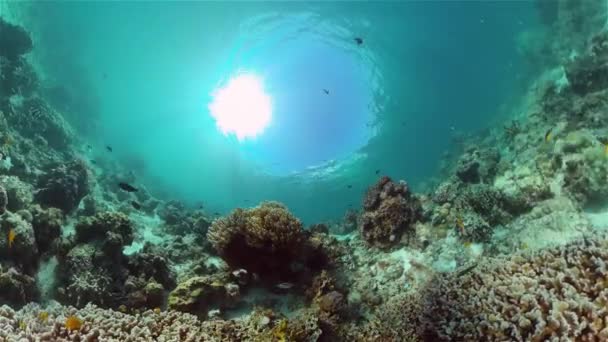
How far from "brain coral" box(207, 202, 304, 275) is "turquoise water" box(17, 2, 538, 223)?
2321cm

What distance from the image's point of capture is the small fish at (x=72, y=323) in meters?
4.97

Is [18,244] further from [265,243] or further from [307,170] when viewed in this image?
[307,170]

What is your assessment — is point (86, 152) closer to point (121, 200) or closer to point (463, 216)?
point (121, 200)

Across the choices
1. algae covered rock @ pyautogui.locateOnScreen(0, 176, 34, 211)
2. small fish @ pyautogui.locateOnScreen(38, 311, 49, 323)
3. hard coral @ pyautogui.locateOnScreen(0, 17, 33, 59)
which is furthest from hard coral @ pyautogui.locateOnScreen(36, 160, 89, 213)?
hard coral @ pyautogui.locateOnScreen(0, 17, 33, 59)

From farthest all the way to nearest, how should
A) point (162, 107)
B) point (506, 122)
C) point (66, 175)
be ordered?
point (162, 107)
point (506, 122)
point (66, 175)

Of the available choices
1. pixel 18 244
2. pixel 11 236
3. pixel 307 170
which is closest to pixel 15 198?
pixel 18 244

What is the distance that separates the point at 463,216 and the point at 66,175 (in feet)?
36.3

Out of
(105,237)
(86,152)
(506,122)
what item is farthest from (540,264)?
(86,152)

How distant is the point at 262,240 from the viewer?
7.46m

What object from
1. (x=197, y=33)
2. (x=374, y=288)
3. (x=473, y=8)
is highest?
(x=197, y=33)

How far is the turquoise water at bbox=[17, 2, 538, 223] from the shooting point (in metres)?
29.8

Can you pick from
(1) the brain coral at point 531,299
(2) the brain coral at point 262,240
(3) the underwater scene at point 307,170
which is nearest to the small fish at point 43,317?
(3) the underwater scene at point 307,170

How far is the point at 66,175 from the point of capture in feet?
40.2

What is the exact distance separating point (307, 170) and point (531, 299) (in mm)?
42435
